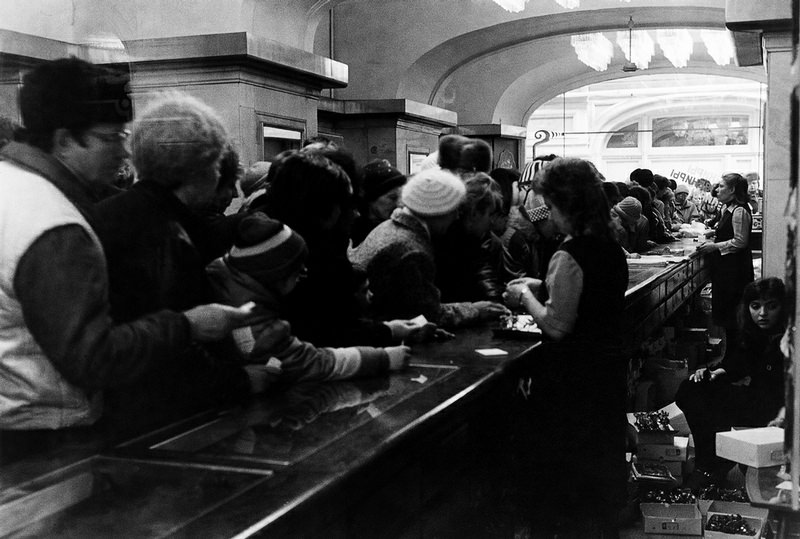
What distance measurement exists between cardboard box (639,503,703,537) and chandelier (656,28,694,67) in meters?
8.61

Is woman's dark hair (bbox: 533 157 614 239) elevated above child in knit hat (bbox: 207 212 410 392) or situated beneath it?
elevated above

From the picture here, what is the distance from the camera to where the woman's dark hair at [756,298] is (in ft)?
6.64

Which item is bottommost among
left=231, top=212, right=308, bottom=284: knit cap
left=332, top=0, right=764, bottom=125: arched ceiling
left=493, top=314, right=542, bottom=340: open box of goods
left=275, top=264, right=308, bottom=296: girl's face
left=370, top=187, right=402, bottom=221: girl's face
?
left=493, top=314, right=542, bottom=340: open box of goods

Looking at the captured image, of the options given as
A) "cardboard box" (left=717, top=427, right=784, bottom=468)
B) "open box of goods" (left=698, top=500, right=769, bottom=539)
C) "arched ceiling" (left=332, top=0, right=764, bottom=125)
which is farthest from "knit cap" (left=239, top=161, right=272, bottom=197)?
"arched ceiling" (left=332, top=0, right=764, bottom=125)

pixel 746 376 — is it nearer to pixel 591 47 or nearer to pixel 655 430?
pixel 655 430

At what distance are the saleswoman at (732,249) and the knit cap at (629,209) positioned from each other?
8.78 ft

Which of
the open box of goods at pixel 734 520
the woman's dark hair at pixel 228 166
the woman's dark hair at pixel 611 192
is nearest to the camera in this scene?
the woman's dark hair at pixel 228 166

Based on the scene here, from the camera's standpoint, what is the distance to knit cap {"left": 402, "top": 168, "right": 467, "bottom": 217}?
274 cm

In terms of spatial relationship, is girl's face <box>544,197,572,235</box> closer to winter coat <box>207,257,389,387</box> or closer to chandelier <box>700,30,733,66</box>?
winter coat <box>207,257,389,387</box>

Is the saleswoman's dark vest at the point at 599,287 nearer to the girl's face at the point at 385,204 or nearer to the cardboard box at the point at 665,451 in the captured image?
the girl's face at the point at 385,204

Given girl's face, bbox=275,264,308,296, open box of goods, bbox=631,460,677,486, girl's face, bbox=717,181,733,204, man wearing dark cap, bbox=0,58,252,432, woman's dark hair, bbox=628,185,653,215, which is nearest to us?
man wearing dark cap, bbox=0,58,252,432

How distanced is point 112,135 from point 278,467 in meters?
0.58

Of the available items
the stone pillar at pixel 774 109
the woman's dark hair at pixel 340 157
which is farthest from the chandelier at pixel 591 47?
the stone pillar at pixel 774 109

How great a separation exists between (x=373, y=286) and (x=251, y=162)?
1.78 feet
